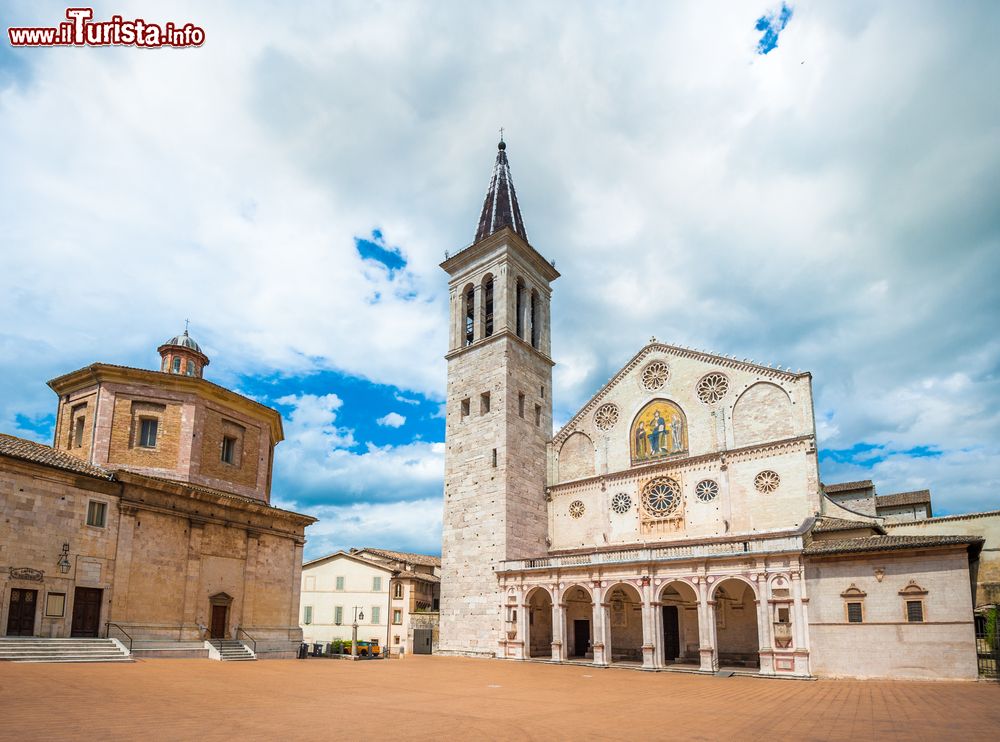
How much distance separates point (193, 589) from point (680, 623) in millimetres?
22607

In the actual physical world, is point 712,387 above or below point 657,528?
above

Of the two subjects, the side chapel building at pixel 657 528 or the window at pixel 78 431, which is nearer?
the side chapel building at pixel 657 528

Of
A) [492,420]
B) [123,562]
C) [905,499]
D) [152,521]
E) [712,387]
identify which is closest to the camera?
[123,562]

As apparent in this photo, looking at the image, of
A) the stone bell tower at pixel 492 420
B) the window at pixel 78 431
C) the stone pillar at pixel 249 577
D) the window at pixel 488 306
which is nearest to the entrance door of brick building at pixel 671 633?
the stone bell tower at pixel 492 420

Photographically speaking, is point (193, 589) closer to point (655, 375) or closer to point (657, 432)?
point (657, 432)

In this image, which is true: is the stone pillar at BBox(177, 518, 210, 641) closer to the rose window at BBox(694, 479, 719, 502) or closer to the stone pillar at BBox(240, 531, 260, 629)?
the stone pillar at BBox(240, 531, 260, 629)

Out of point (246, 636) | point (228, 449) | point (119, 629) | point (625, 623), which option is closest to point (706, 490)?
point (625, 623)

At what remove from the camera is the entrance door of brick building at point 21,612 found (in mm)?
21297

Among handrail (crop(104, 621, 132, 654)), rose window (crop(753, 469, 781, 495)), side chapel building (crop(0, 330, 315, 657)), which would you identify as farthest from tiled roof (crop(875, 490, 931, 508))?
handrail (crop(104, 621, 132, 654))

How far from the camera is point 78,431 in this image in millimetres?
29469

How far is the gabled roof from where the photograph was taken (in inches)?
1294

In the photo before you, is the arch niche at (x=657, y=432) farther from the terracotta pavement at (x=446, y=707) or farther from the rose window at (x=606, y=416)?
the terracotta pavement at (x=446, y=707)

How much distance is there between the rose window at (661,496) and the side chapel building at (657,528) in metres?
0.10

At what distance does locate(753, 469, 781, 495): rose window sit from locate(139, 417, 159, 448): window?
27469 millimetres
